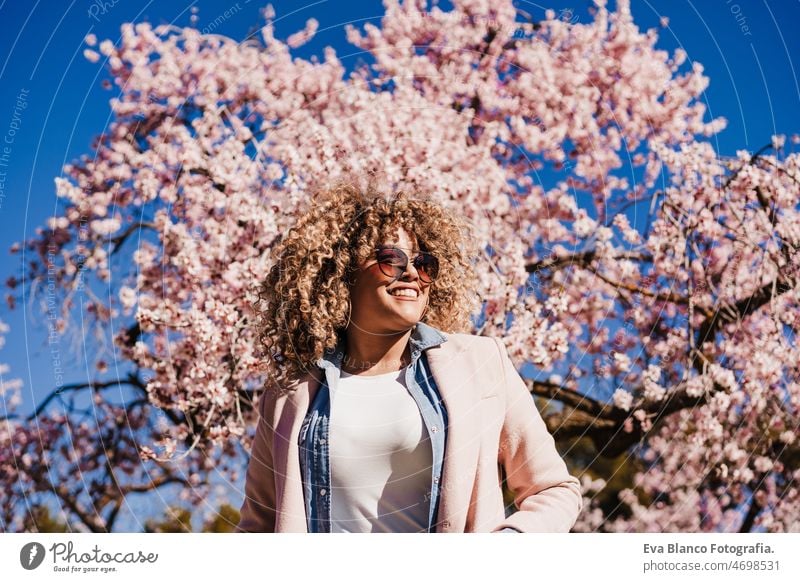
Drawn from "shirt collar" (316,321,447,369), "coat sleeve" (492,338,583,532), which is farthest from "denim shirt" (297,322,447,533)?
"coat sleeve" (492,338,583,532)

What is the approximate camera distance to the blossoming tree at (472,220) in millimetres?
2646

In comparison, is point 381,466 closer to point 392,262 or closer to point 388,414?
point 388,414

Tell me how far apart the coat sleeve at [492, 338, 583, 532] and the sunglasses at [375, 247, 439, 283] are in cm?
26

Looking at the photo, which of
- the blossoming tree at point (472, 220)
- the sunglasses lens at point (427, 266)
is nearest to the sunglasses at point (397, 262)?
the sunglasses lens at point (427, 266)

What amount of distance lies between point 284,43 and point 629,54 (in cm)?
127

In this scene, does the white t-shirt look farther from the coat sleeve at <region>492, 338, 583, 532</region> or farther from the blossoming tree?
the blossoming tree

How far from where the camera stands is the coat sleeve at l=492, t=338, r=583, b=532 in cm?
154

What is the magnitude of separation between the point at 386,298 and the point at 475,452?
36 cm

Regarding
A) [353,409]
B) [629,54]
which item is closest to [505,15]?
[629,54]

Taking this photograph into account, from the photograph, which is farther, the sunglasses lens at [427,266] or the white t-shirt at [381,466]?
the sunglasses lens at [427,266]

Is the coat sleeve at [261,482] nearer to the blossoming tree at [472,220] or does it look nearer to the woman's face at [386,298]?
the woman's face at [386,298]

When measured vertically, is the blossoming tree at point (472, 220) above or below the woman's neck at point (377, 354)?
above
